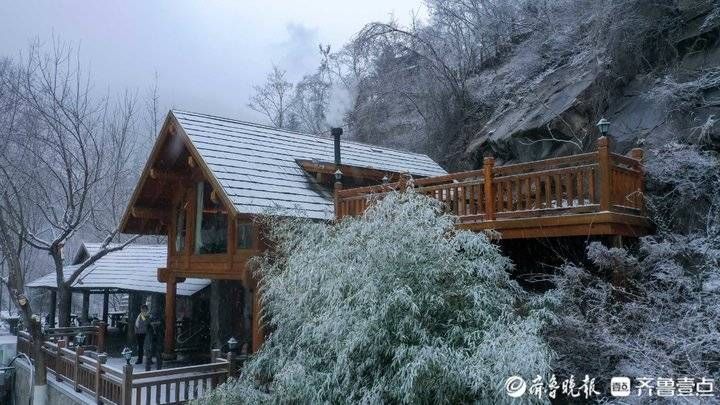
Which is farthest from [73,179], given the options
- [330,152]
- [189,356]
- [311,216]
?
[311,216]

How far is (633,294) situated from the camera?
258 inches

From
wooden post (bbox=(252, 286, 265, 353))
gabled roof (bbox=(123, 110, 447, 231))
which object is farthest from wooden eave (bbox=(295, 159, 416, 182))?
wooden post (bbox=(252, 286, 265, 353))

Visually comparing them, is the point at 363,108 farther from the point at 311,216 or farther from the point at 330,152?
the point at 311,216

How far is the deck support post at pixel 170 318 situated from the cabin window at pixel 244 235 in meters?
3.25

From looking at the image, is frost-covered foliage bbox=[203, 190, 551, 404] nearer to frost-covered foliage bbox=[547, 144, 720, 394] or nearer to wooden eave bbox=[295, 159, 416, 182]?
frost-covered foliage bbox=[547, 144, 720, 394]

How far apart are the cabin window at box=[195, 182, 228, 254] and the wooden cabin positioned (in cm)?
2

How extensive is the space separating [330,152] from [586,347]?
8.51 m

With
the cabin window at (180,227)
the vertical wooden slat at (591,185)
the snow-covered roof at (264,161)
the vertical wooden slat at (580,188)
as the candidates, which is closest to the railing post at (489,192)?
the vertical wooden slat at (580,188)

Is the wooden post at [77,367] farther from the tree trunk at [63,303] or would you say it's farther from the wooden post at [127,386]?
the tree trunk at [63,303]

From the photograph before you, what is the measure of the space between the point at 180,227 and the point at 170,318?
221cm

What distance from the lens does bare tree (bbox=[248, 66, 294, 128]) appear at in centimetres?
3528

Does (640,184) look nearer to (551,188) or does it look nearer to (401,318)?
(551,188)

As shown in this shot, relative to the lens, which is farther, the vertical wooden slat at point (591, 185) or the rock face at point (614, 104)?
the rock face at point (614, 104)

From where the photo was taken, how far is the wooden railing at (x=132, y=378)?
27.6 feet
